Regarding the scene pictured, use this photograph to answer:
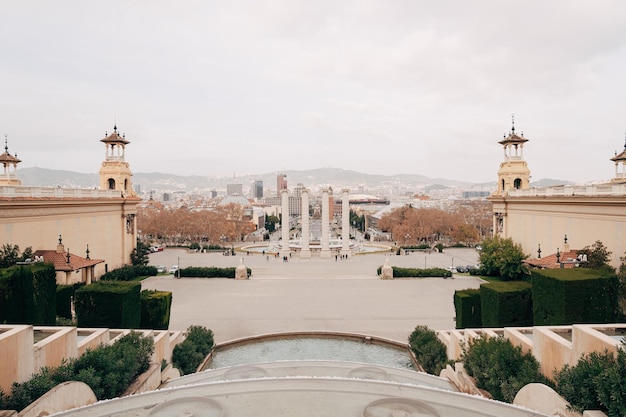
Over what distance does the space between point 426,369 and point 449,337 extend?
1.52 meters

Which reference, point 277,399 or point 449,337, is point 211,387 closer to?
point 277,399

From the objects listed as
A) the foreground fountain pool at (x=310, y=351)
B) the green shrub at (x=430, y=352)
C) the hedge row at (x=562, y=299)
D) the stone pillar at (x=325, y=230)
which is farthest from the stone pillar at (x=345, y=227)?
the hedge row at (x=562, y=299)

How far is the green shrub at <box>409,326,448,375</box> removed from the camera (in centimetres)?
1639

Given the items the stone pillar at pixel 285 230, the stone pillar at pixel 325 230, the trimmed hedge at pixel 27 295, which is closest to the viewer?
the trimmed hedge at pixel 27 295

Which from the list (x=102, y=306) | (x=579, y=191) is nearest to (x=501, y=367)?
(x=102, y=306)

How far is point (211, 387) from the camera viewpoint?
28.3 ft

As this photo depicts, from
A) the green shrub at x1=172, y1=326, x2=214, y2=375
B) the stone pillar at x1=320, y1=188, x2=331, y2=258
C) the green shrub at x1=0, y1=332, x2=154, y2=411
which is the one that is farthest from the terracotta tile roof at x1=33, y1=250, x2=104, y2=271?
the stone pillar at x1=320, y1=188, x2=331, y2=258

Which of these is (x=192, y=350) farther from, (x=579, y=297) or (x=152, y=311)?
(x=579, y=297)

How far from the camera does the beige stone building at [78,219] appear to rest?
26.0 metres

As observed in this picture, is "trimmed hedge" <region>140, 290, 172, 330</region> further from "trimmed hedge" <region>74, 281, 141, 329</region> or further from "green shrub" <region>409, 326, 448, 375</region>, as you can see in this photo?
"green shrub" <region>409, 326, 448, 375</region>

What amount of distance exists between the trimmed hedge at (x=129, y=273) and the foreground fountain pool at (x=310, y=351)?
20596 mm

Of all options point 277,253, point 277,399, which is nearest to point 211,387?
point 277,399

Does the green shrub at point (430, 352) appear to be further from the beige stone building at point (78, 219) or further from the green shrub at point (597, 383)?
the beige stone building at point (78, 219)

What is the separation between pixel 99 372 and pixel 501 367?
996 cm
